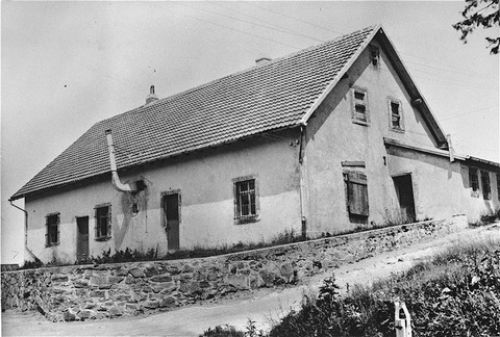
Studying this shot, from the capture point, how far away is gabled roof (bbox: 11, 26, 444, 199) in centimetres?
1831

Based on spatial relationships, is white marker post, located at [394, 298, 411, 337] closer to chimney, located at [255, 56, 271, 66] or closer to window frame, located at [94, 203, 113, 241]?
window frame, located at [94, 203, 113, 241]

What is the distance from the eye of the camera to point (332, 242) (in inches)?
587

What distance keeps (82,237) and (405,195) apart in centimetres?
1341

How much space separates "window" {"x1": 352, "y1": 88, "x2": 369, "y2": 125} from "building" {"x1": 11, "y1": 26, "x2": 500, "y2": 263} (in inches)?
2.2

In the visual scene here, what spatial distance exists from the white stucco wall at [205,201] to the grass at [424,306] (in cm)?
728

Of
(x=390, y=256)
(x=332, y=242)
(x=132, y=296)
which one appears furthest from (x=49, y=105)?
(x=390, y=256)

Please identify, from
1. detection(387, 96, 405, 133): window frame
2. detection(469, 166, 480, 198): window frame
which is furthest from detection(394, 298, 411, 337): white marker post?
detection(469, 166, 480, 198): window frame

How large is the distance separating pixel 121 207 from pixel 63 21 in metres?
12.7

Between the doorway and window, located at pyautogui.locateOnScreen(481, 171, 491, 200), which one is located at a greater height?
window, located at pyautogui.locateOnScreen(481, 171, 491, 200)

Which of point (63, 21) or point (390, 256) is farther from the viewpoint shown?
point (390, 256)

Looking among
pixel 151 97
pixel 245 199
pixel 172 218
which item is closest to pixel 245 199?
pixel 245 199

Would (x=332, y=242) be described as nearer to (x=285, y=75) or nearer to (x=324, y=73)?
(x=324, y=73)

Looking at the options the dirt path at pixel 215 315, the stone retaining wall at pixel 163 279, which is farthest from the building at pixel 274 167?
the dirt path at pixel 215 315

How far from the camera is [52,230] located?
25250 millimetres
